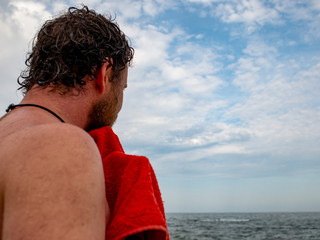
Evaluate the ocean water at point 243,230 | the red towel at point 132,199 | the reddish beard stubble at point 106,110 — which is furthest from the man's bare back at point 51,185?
the ocean water at point 243,230

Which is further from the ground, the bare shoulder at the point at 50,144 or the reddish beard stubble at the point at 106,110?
the reddish beard stubble at the point at 106,110

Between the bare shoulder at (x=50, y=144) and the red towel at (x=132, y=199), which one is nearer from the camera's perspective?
the bare shoulder at (x=50, y=144)

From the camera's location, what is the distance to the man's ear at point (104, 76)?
4.71 ft

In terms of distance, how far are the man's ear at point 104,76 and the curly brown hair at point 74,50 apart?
0.07 ft

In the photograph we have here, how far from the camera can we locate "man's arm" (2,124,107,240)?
72 cm

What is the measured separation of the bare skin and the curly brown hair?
59cm

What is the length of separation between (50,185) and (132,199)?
1.37ft

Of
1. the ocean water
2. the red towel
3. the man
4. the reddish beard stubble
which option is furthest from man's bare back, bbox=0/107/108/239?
the ocean water

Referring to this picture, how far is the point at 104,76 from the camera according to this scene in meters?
1.46

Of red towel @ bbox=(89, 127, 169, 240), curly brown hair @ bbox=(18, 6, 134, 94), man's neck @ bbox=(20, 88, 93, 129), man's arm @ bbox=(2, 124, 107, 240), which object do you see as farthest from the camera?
curly brown hair @ bbox=(18, 6, 134, 94)

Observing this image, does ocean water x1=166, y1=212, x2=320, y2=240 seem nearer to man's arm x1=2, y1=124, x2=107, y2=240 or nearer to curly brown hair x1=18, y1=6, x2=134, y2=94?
curly brown hair x1=18, y1=6, x2=134, y2=94

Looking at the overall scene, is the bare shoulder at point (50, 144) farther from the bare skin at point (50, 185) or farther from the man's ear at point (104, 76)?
the man's ear at point (104, 76)

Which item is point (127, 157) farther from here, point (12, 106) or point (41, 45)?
point (41, 45)

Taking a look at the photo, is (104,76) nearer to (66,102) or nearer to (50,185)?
(66,102)
